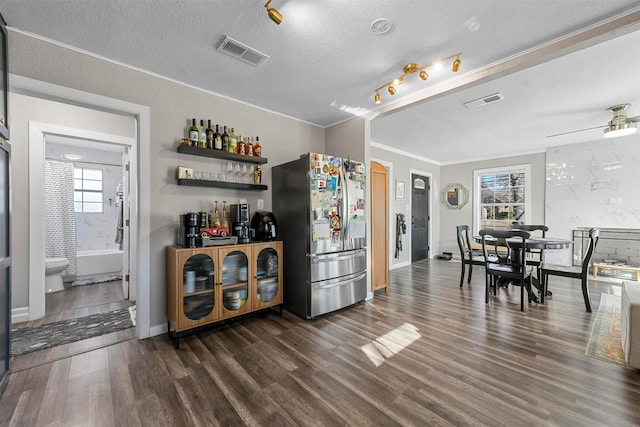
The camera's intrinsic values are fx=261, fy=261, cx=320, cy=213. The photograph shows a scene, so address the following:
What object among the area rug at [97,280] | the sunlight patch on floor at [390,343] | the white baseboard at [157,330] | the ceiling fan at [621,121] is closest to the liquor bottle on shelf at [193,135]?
the white baseboard at [157,330]

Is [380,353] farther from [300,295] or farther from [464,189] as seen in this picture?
[464,189]

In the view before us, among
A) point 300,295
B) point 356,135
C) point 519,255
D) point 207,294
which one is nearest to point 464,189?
point 519,255

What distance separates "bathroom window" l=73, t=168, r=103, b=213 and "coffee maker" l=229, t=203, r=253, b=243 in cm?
423

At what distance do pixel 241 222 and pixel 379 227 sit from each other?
6.94 ft

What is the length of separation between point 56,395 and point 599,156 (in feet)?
27.4

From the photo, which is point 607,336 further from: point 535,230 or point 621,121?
point 621,121

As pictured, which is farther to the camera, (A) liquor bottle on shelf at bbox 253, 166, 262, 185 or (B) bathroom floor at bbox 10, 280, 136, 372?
(A) liquor bottle on shelf at bbox 253, 166, 262, 185

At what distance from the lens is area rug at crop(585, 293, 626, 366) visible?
2182 mm

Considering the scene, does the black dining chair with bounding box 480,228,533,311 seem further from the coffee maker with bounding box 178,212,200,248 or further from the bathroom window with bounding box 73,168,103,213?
the bathroom window with bounding box 73,168,103,213

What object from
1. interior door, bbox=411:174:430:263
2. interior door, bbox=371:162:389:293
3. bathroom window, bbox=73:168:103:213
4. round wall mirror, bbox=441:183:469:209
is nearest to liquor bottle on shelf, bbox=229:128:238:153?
interior door, bbox=371:162:389:293

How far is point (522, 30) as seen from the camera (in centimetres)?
200

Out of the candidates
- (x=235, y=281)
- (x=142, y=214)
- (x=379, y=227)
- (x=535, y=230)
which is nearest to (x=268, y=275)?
(x=235, y=281)

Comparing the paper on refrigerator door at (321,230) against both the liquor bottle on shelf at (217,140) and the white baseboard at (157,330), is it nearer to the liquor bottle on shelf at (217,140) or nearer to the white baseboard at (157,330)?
the liquor bottle on shelf at (217,140)

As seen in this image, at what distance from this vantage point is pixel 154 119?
2648 mm
